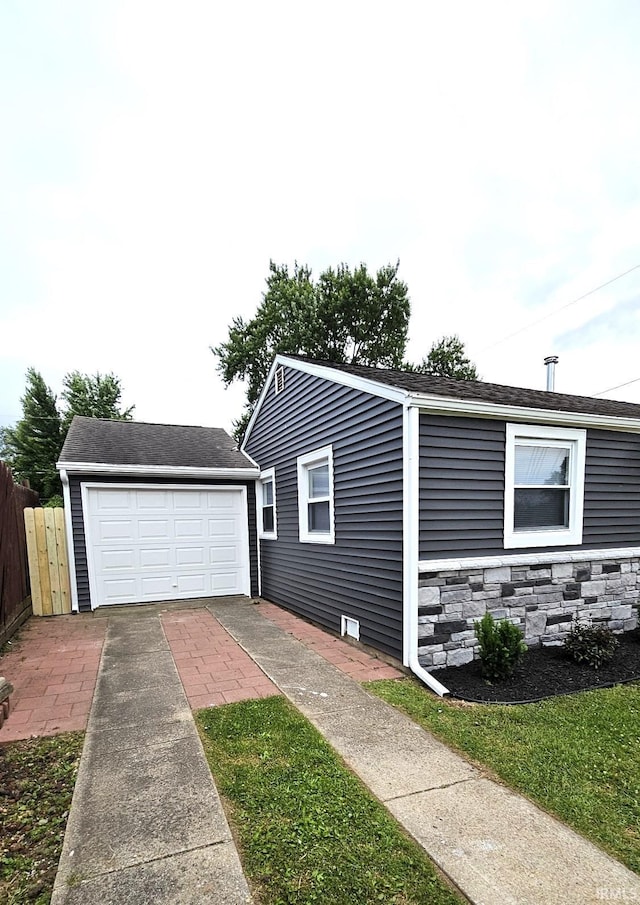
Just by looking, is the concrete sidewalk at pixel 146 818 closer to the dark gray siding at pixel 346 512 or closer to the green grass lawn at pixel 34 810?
the green grass lawn at pixel 34 810

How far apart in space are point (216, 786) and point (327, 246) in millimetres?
18416

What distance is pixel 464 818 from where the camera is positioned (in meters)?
2.24

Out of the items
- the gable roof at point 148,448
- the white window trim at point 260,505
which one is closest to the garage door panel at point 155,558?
the gable roof at point 148,448

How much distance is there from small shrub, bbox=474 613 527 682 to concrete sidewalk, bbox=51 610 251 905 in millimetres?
2804

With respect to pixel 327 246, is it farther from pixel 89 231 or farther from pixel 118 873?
pixel 118 873

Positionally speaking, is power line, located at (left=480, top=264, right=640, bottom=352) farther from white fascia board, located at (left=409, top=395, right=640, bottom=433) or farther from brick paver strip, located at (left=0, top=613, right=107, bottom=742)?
brick paver strip, located at (left=0, top=613, right=107, bottom=742)

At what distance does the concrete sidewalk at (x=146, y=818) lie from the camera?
1.81 meters

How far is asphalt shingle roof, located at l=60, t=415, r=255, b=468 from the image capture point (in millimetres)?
7914

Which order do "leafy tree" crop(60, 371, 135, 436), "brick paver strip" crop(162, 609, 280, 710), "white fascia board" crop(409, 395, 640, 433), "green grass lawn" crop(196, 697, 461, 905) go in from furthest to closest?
"leafy tree" crop(60, 371, 135, 436) → "white fascia board" crop(409, 395, 640, 433) → "brick paver strip" crop(162, 609, 280, 710) → "green grass lawn" crop(196, 697, 461, 905)

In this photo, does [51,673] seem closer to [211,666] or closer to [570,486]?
[211,666]

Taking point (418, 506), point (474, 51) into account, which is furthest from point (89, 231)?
point (418, 506)

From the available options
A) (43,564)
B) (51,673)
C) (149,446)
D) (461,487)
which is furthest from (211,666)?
(149,446)

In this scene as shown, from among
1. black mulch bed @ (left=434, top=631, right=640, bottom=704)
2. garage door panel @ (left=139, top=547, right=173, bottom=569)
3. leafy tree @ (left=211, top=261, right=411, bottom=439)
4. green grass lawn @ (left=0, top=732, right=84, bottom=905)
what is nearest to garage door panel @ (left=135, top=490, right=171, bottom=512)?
garage door panel @ (left=139, top=547, right=173, bottom=569)

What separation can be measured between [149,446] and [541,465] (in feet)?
23.7
